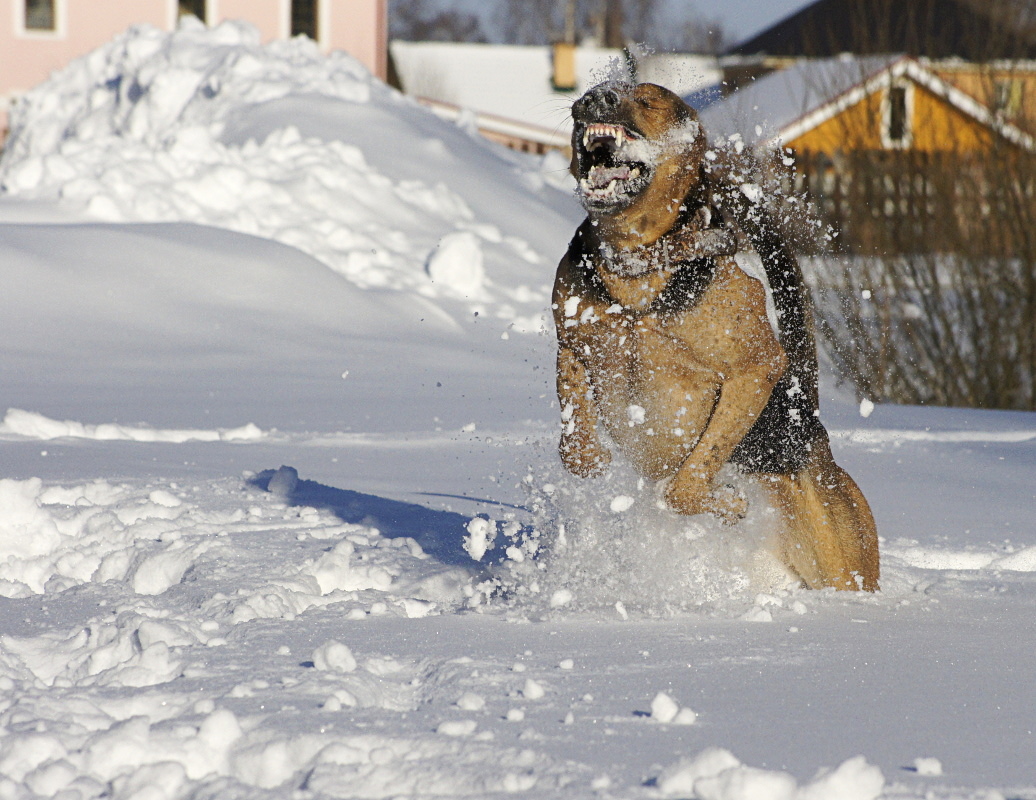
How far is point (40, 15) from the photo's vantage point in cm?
2311

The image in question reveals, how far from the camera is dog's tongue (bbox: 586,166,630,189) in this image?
2.81 metres

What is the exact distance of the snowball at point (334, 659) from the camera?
7.83ft

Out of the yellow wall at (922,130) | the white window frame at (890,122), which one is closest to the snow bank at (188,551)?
the white window frame at (890,122)

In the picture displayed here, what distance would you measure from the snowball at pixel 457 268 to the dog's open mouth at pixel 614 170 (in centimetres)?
769

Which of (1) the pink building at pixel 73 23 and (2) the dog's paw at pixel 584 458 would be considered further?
(1) the pink building at pixel 73 23

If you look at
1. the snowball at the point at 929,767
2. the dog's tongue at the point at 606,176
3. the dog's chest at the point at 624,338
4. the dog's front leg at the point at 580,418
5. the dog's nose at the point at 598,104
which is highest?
the dog's nose at the point at 598,104

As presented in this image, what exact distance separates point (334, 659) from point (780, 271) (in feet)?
4.75

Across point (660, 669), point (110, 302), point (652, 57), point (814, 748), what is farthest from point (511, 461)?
point (110, 302)

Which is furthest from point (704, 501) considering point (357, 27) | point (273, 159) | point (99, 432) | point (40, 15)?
point (40, 15)

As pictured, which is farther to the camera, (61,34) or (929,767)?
(61,34)

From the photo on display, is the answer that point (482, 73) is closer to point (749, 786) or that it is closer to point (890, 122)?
point (890, 122)

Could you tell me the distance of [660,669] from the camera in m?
2.42

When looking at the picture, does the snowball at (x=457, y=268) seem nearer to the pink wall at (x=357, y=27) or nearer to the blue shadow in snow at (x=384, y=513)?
the blue shadow in snow at (x=384, y=513)

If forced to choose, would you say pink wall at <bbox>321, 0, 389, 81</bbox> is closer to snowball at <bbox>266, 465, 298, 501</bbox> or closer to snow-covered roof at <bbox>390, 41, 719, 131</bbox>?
snow-covered roof at <bbox>390, 41, 719, 131</bbox>
